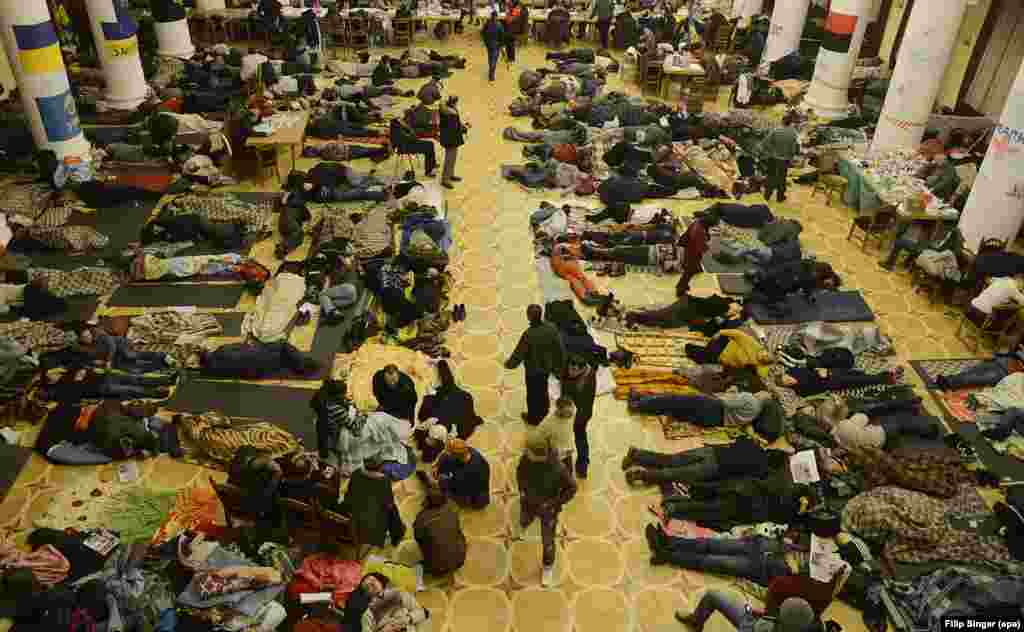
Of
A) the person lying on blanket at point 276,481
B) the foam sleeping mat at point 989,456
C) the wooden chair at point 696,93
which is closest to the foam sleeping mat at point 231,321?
the person lying on blanket at point 276,481

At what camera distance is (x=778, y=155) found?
13.0m

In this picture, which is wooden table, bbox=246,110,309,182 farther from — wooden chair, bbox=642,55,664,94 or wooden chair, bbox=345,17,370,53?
wooden chair, bbox=642,55,664,94

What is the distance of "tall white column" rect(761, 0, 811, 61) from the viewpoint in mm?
17938

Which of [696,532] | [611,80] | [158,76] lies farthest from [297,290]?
[611,80]

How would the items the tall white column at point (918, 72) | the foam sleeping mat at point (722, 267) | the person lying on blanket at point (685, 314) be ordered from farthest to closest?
the tall white column at point (918, 72) → the foam sleeping mat at point (722, 267) → the person lying on blanket at point (685, 314)

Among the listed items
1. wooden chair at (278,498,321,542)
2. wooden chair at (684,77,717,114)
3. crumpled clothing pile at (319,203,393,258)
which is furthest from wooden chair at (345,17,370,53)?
wooden chair at (278,498,321,542)

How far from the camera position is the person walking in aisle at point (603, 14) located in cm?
2000

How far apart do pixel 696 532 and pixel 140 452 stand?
5.63m

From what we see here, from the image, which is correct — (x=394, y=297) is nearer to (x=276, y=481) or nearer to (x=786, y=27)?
(x=276, y=481)

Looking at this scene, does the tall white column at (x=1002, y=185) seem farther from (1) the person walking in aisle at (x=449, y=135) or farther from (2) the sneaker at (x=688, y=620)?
(1) the person walking in aisle at (x=449, y=135)

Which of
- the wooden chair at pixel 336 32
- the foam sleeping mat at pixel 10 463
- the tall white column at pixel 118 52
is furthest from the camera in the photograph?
the wooden chair at pixel 336 32

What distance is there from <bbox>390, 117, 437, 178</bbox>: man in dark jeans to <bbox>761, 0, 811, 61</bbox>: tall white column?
31.2 feet

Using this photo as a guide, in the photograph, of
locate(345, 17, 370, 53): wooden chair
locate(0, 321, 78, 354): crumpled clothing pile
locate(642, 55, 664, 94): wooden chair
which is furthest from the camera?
locate(345, 17, 370, 53): wooden chair

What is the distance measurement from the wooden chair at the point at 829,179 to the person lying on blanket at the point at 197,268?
930cm
